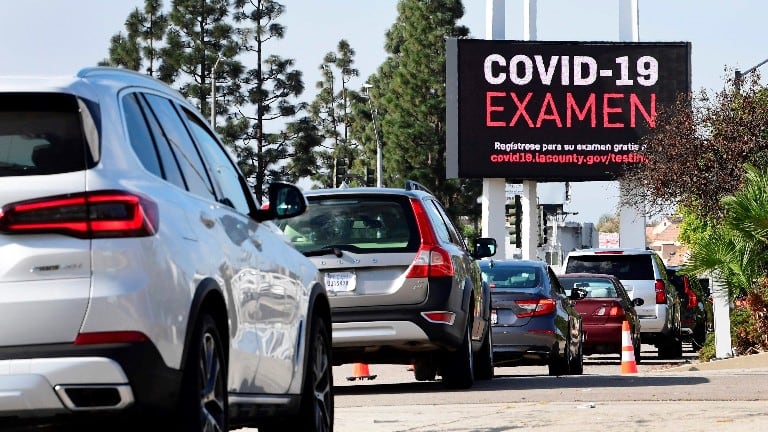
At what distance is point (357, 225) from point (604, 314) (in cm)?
1130

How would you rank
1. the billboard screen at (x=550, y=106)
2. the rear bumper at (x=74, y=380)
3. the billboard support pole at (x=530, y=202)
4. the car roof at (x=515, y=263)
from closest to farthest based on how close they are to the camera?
the rear bumper at (x=74, y=380) < the car roof at (x=515, y=263) < the billboard screen at (x=550, y=106) < the billboard support pole at (x=530, y=202)

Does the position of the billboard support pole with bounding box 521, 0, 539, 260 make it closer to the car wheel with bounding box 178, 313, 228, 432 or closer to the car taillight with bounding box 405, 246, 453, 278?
the car taillight with bounding box 405, 246, 453, 278

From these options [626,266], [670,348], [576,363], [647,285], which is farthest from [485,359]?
[670,348]

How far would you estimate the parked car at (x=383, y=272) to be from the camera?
47.5 feet

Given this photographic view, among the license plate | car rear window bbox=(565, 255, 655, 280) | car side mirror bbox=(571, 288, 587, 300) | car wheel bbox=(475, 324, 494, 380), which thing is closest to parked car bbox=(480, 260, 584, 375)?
car wheel bbox=(475, 324, 494, 380)

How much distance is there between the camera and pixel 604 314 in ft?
83.5

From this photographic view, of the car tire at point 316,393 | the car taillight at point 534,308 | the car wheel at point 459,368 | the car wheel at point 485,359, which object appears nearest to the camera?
the car tire at point 316,393

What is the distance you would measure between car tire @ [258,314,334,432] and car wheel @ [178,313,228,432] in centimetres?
185

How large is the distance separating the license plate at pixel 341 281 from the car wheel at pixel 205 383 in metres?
→ 7.62

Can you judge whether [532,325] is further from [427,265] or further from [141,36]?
[141,36]

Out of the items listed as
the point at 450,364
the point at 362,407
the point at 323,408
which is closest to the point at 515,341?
the point at 450,364

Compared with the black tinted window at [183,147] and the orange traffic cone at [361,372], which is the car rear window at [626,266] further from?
the black tinted window at [183,147]

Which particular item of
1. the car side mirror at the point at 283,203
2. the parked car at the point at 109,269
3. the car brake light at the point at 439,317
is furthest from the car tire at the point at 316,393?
the car brake light at the point at 439,317

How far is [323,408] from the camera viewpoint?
361 inches
